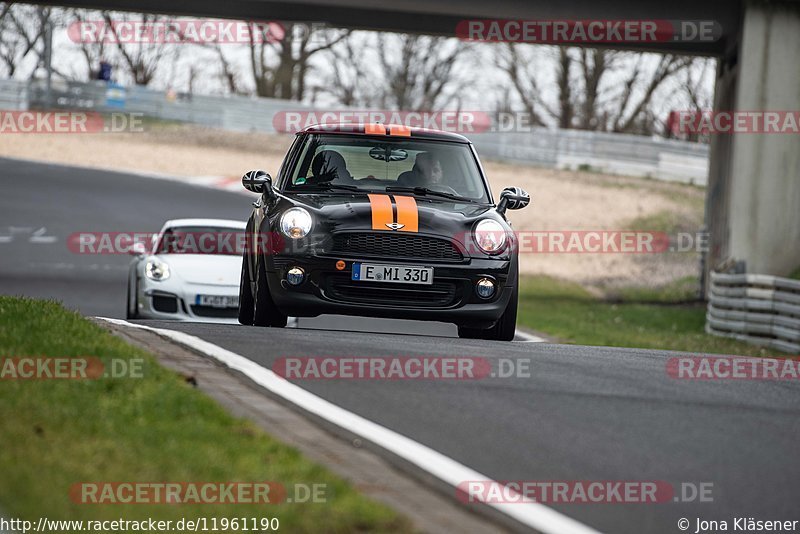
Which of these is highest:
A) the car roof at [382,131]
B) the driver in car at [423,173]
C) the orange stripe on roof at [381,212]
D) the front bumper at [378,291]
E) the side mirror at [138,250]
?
the car roof at [382,131]

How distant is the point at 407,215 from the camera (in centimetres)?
952

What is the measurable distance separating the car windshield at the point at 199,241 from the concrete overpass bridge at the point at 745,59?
294 inches

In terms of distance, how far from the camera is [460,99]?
60344 mm

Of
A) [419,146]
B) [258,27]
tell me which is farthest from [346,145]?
[258,27]

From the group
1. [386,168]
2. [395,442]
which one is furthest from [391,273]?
[395,442]

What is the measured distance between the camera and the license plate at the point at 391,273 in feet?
30.9

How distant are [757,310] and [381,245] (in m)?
11.3

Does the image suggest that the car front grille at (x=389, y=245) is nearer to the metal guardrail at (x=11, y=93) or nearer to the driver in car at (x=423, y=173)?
the driver in car at (x=423, y=173)

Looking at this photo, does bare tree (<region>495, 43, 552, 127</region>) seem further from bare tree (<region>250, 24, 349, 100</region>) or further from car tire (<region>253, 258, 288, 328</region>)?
car tire (<region>253, 258, 288, 328</region>)

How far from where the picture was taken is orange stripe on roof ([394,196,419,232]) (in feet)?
31.0

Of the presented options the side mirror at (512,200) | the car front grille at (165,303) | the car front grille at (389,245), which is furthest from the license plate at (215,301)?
the car front grille at (389,245)

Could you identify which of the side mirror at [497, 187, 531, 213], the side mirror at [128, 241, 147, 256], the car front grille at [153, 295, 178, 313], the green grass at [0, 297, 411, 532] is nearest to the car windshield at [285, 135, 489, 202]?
the side mirror at [497, 187, 531, 213]

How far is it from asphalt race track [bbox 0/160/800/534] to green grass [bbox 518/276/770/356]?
8452 mm

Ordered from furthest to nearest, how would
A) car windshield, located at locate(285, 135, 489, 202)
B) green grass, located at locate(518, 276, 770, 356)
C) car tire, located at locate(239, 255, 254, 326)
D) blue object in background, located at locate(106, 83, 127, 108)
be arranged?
blue object in background, located at locate(106, 83, 127, 108)
green grass, located at locate(518, 276, 770, 356)
car tire, located at locate(239, 255, 254, 326)
car windshield, located at locate(285, 135, 489, 202)
